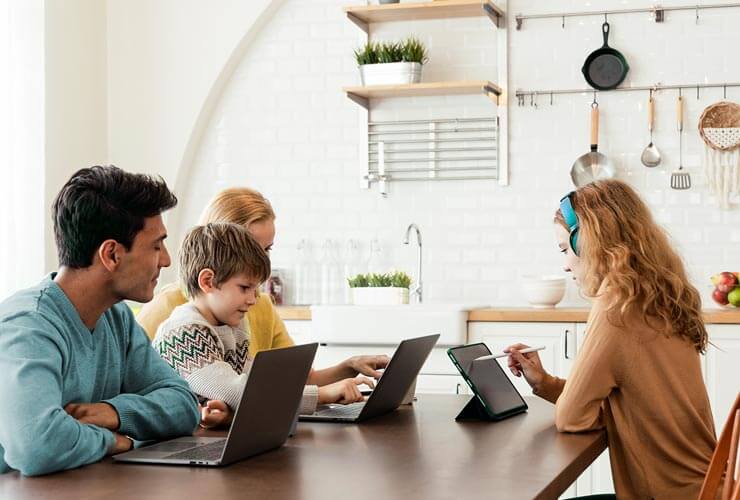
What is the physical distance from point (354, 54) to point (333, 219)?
831 mm

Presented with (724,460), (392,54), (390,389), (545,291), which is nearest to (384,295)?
(545,291)

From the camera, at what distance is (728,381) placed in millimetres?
4395

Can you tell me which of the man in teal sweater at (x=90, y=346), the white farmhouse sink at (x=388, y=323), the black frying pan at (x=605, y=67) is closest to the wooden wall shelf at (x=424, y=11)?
the black frying pan at (x=605, y=67)

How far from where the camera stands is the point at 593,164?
17.0ft

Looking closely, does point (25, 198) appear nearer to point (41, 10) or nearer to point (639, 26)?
point (41, 10)

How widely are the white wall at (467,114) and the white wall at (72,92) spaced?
565 millimetres

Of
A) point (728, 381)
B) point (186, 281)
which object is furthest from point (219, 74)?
point (186, 281)

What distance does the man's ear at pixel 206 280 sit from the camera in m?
2.46

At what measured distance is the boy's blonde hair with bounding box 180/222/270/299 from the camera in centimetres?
247

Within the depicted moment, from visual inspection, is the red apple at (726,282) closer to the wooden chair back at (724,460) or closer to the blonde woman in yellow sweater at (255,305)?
the blonde woman in yellow sweater at (255,305)

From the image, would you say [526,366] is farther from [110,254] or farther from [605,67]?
[605,67]

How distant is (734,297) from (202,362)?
9.94 ft

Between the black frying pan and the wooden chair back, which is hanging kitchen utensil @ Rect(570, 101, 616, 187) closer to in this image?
the black frying pan

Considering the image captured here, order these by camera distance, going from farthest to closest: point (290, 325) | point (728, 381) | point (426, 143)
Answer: point (426, 143), point (290, 325), point (728, 381)
